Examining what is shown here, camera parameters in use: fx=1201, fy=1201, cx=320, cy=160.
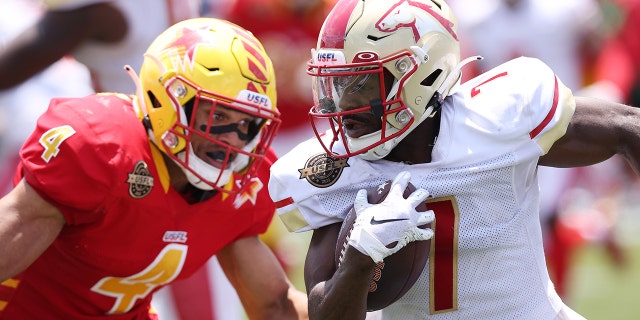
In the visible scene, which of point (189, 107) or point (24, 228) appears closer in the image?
point (24, 228)

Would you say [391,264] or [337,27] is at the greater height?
[337,27]

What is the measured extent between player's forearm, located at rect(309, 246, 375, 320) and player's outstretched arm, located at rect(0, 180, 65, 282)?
0.73 metres

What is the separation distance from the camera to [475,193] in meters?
2.82

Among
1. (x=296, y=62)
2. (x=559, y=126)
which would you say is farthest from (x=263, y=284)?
(x=296, y=62)

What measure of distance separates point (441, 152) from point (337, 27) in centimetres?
40

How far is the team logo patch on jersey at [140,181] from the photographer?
10.1 ft

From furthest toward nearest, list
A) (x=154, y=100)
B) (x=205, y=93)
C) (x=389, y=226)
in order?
(x=154, y=100) → (x=205, y=93) → (x=389, y=226)

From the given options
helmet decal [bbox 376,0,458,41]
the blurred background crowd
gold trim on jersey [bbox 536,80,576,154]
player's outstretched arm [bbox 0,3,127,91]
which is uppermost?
helmet decal [bbox 376,0,458,41]

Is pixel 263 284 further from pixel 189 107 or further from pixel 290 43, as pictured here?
pixel 290 43

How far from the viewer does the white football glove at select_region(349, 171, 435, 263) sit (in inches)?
102

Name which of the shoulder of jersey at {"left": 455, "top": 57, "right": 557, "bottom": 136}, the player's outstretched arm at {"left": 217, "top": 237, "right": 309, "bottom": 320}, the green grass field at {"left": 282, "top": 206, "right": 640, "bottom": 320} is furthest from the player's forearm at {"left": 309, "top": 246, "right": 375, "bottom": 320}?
the green grass field at {"left": 282, "top": 206, "right": 640, "bottom": 320}

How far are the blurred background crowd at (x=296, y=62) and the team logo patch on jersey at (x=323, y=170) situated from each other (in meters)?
1.96

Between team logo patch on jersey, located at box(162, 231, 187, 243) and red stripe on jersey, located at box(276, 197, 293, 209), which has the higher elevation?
red stripe on jersey, located at box(276, 197, 293, 209)

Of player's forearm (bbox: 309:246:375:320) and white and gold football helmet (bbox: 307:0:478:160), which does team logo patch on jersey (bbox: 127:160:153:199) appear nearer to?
white and gold football helmet (bbox: 307:0:478:160)
